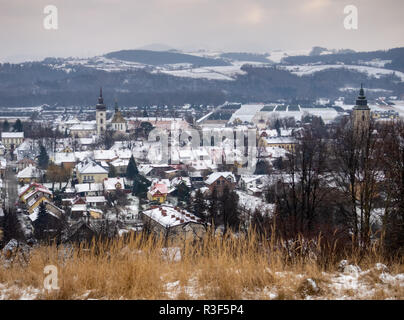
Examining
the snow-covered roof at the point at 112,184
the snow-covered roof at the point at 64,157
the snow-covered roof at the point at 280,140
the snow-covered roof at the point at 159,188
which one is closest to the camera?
the snow-covered roof at the point at 159,188

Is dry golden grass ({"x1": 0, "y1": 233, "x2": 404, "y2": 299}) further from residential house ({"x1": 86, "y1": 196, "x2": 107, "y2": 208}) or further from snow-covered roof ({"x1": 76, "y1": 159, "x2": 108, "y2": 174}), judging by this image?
snow-covered roof ({"x1": 76, "y1": 159, "x2": 108, "y2": 174})

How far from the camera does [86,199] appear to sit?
18.1 meters

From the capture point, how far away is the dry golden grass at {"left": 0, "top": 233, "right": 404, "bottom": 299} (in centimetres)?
244

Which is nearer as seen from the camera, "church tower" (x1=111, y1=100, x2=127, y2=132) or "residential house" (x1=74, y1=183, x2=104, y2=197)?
"residential house" (x1=74, y1=183, x2=104, y2=197)

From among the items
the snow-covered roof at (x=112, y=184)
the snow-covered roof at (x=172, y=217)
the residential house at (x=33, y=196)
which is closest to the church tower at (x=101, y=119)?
the snow-covered roof at (x=112, y=184)

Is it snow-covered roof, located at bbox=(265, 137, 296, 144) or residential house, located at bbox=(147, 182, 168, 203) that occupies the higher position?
snow-covered roof, located at bbox=(265, 137, 296, 144)

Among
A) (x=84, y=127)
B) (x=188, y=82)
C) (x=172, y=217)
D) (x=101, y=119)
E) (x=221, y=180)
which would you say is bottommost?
(x=221, y=180)

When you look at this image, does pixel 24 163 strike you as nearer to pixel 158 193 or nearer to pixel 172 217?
pixel 158 193

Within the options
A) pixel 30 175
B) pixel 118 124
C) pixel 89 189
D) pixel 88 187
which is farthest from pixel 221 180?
pixel 118 124

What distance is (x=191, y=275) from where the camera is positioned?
2.74 metres

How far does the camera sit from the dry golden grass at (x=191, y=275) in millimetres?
2439

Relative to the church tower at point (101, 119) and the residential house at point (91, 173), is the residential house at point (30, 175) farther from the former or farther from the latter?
the church tower at point (101, 119)

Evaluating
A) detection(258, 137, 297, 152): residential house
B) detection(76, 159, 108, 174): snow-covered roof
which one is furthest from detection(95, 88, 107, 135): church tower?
detection(76, 159, 108, 174): snow-covered roof
